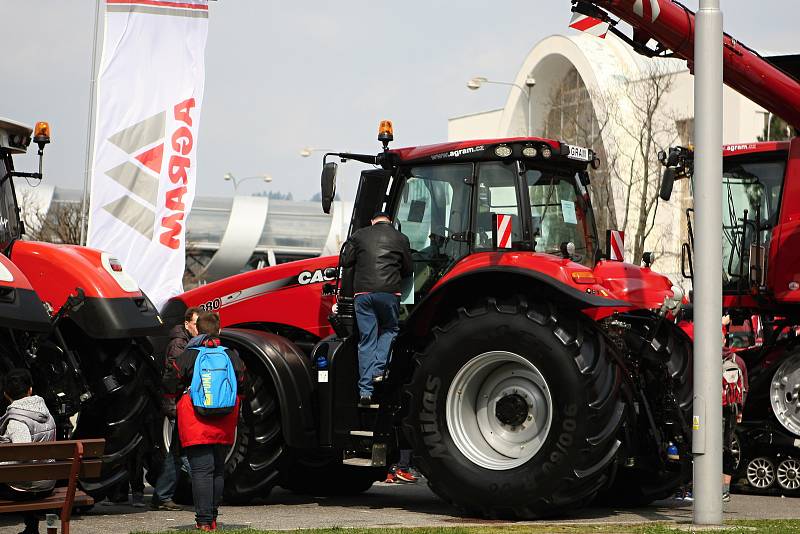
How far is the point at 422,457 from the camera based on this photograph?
10.9m

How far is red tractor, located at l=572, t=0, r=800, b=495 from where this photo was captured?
13.3 metres

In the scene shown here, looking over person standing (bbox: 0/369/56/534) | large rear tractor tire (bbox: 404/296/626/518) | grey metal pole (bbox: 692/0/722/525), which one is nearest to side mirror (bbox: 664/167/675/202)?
grey metal pole (bbox: 692/0/722/525)

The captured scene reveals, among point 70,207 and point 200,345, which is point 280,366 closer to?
point 200,345

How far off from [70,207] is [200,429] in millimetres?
32132

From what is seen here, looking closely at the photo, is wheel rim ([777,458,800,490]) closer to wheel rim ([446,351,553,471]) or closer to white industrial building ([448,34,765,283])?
wheel rim ([446,351,553,471])

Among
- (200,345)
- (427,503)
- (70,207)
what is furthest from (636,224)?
(200,345)

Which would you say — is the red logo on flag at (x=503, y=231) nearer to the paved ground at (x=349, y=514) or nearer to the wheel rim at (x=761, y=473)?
the paved ground at (x=349, y=514)

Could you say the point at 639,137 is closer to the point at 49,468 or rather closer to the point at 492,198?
the point at 492,198

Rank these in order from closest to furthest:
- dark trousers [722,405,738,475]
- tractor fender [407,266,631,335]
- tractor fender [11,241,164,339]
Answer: tractor fender [407,266,631,335] < tractor fender [11,241,164,339] < dark trousers [722,405,738,475]

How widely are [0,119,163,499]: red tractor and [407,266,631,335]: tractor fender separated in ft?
7.66

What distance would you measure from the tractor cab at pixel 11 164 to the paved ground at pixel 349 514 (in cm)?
250

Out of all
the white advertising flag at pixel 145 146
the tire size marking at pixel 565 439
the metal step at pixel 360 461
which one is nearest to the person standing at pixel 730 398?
the tire size marking at pixel 565 439

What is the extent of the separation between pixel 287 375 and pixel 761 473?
18.8ft

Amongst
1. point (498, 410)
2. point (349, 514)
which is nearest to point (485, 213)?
point (498, 410)
